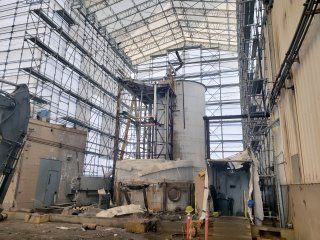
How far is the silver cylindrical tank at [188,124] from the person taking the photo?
66.2 feet

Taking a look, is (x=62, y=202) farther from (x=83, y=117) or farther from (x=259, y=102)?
(x=259, y=102)

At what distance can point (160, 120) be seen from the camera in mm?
20391

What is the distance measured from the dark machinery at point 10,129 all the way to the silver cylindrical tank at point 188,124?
14.1 m

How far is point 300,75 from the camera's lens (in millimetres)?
6406

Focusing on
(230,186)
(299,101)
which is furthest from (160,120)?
(299,101)

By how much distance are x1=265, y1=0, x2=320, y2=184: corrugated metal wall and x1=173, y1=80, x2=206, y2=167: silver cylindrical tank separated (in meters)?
10.6

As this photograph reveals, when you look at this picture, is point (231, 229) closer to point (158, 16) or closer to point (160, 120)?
point (160, 120)

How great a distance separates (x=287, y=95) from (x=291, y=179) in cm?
235

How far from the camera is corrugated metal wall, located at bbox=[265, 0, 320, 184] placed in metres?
5.39

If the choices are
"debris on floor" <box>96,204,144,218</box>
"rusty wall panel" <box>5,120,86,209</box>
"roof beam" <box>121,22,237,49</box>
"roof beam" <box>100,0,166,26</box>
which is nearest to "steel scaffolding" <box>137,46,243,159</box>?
"roof beam" <box>121,22,237,49</box>

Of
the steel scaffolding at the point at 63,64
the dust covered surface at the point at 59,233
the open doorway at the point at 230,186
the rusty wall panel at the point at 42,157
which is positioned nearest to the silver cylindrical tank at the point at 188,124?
the steel scaffolding at the point at 63,64

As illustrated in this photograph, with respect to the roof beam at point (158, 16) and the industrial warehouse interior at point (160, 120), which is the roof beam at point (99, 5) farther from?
the roof beam at point (158, 16)

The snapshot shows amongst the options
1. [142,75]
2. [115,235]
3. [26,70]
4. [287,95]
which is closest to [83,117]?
[26,70]

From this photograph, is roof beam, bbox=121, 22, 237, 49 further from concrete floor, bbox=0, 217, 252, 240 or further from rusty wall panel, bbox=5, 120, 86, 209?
concrete floor, bbox=0, 217, 252, 240
